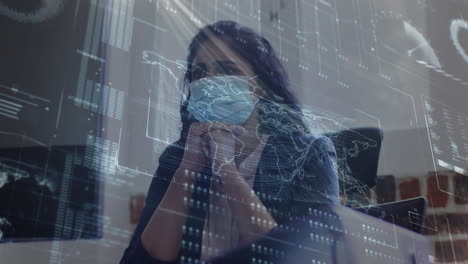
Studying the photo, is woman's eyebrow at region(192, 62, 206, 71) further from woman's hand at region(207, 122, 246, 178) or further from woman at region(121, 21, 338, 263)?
woman's hand at region(207, 122, 246, 178)

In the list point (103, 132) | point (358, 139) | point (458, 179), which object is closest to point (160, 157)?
point (103, 132)

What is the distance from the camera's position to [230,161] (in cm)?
115

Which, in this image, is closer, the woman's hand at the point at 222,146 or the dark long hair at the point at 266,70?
the woman's hand at the point at 222,146

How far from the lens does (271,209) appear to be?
116 cm

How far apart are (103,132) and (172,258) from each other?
0.25 meters

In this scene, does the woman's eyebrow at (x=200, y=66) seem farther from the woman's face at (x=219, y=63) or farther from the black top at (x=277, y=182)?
the black top at (x=277, y=182)

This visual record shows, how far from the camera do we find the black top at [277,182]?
1.03m

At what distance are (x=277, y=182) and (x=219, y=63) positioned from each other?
0.28m

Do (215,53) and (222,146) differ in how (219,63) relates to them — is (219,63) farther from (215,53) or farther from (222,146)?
(222,146)

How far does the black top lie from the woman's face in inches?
5.8

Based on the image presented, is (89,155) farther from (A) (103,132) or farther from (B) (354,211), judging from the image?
(B) (354,211)

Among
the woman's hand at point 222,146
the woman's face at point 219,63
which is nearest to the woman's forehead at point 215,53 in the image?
the woman's face at point 219,63

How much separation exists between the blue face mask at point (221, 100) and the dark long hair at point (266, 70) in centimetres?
4

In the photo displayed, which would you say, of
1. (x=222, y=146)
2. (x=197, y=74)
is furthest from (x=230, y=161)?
(x=197, y=74)
